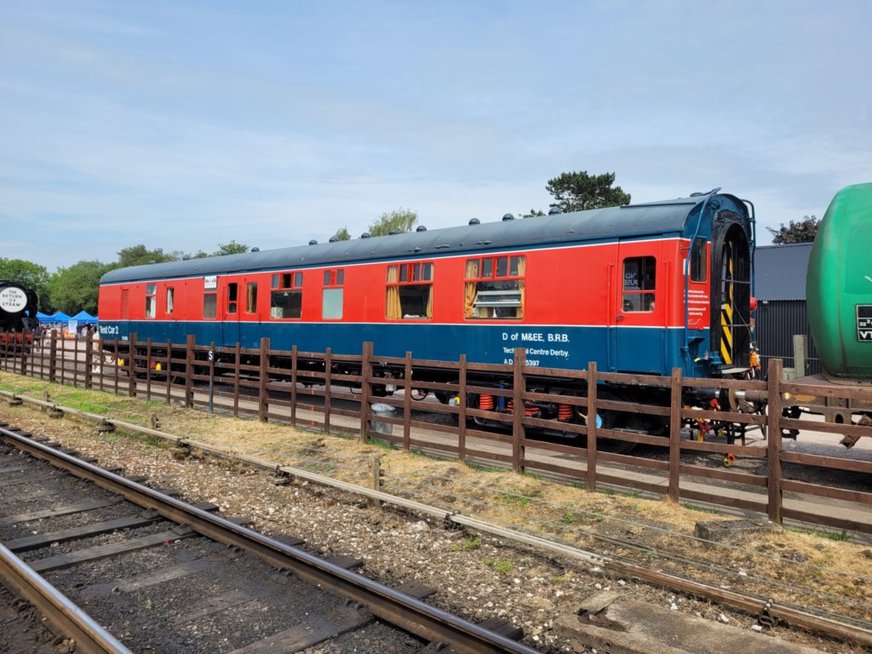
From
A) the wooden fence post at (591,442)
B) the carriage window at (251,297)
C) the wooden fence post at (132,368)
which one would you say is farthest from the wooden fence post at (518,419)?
the wooden fence post at (132,368)

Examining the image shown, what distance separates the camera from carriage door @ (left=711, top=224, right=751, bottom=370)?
10422 mm

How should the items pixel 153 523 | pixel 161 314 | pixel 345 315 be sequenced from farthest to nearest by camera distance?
pixel 161 314, pixel 345 315, pixel 153 523

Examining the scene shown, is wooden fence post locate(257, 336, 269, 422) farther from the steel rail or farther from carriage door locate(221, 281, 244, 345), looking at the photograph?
the steel rail

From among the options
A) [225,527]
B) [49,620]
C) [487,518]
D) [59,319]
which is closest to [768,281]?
[487,518]

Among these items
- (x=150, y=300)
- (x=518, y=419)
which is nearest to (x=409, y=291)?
(x=518, y=419)

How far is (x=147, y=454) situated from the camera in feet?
32.2

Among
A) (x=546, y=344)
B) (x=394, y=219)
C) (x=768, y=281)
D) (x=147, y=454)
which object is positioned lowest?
(x=147, y=454)

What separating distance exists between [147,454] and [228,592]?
5624 mm

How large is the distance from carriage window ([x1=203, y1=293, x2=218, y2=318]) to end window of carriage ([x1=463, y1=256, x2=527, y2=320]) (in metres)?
8.98

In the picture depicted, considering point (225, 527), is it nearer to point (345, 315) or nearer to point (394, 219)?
point (345, 315)

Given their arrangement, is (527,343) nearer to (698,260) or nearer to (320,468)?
(698,260)

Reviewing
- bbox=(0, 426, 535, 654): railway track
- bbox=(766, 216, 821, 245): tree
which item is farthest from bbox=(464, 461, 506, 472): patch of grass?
bbox=(766, 216, 821, 245): tree

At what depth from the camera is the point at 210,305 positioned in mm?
18594

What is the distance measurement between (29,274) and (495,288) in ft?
388
